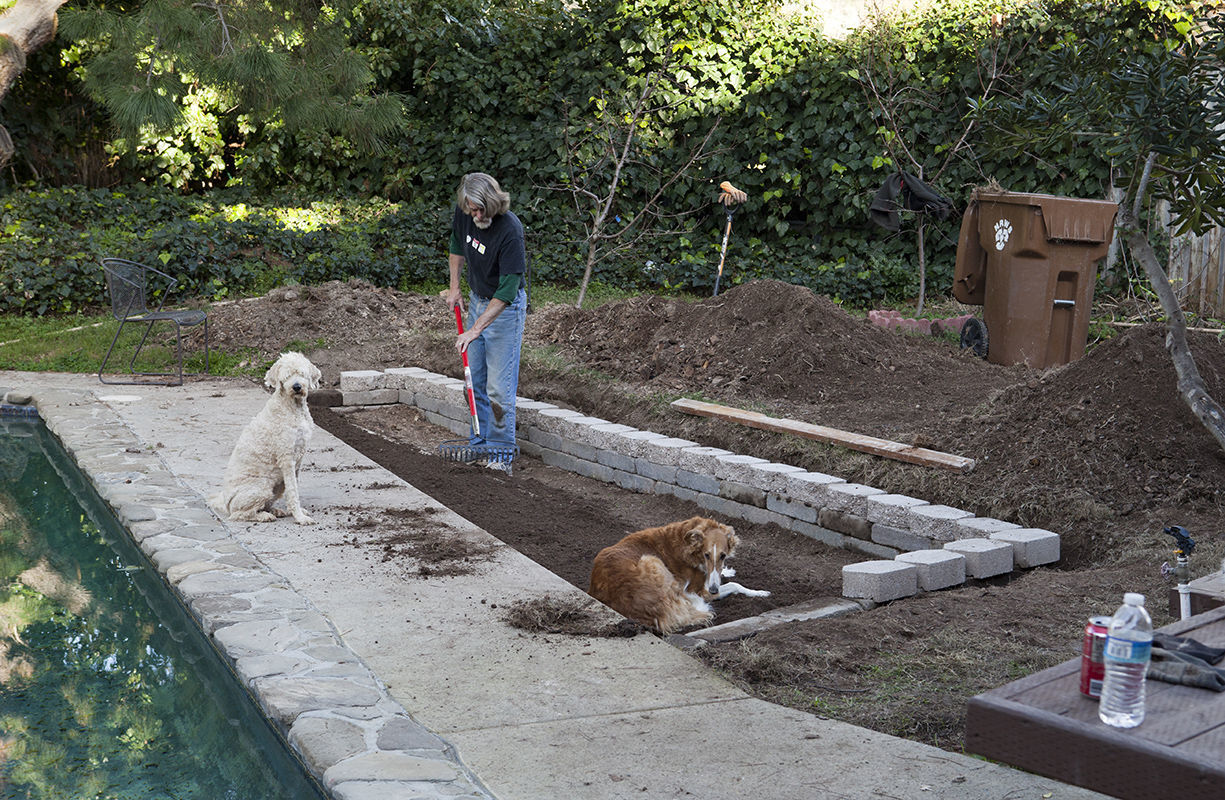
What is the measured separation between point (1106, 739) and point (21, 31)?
14.1 meters

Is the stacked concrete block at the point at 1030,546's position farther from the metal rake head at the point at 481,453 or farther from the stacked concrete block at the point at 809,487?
the metal rake head at the point at 481,453

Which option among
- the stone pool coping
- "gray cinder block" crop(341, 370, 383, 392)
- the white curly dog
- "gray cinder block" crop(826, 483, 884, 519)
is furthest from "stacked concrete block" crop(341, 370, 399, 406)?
"gray cinder block" crop(826, 483, 884, 519)

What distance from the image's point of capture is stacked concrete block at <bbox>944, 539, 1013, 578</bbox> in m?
5.15

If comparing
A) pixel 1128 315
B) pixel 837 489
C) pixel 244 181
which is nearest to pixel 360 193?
pixel 244 181

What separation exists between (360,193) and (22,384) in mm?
7307

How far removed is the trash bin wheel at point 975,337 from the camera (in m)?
10.4

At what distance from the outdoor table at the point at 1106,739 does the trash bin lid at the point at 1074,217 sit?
332 inches

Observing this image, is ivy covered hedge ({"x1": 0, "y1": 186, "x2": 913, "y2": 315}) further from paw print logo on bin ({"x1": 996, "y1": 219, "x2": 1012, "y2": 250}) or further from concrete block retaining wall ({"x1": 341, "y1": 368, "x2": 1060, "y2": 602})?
concrete block retaining wall ({"x1": 341, "y1": 368, "x2": 1060, "y2": 602})

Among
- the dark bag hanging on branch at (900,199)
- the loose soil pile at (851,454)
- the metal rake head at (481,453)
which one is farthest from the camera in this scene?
the dark bag hanging on branch at (900,199)

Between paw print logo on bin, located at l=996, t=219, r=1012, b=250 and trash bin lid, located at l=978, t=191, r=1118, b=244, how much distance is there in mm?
227

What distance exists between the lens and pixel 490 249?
7.52m

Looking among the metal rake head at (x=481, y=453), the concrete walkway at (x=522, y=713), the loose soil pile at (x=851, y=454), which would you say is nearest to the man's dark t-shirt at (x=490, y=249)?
the metal rake head at (x=481, y=453)

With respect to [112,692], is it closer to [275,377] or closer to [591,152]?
[275,377]

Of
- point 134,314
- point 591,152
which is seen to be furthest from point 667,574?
point 591,152
